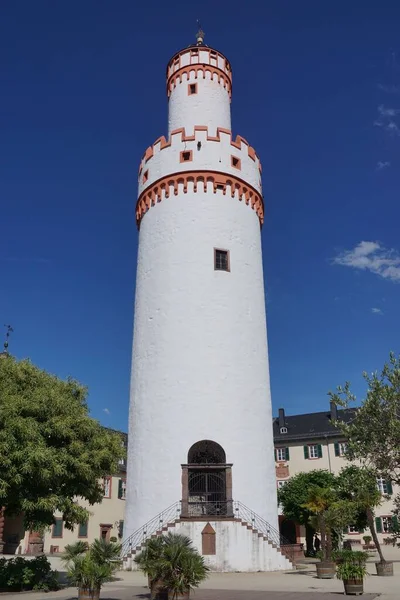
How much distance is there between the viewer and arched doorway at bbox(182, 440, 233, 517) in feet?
77.3

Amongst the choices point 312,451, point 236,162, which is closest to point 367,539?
point 312,451

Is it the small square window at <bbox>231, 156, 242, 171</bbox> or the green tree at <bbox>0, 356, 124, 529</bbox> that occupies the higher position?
the small square window at <bbox>231, 156, 242, 171</bbox>

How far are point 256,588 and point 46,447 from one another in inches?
304

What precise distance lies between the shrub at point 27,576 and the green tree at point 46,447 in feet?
4.34

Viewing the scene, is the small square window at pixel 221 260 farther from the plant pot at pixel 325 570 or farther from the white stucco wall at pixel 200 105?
the plant pot at pixel 325 570

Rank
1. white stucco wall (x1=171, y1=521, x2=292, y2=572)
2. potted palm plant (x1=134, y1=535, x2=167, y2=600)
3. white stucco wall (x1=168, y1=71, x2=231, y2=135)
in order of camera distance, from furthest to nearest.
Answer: white stucco wall (x1=168, y1=71, x2=231, y2=135) < white stucco wall (x1=171, y1=521, x2=292, y2=572) < potted palm plant (x1=134, y1=535, x2=167, y2=600)

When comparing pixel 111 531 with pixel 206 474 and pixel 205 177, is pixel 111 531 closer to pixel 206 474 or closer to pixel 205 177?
pixel 206 474

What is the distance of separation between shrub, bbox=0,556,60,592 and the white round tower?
20.6 ft

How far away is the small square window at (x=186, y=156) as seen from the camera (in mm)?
29203

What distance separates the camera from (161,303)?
2723cm

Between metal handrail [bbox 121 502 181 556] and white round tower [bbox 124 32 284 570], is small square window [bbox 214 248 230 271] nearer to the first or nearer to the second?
white round tower [bbox 124 32 284 570]

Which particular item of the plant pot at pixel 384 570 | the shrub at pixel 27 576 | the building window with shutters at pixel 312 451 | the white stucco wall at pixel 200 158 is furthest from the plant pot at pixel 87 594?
the building window with shutters at pixel 312 451

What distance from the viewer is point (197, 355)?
84.7 ft

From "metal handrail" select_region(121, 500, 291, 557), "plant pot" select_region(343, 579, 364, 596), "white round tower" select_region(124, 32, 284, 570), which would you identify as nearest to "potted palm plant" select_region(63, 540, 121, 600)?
"plant pot" select_region(343, 579, 364, 596)
